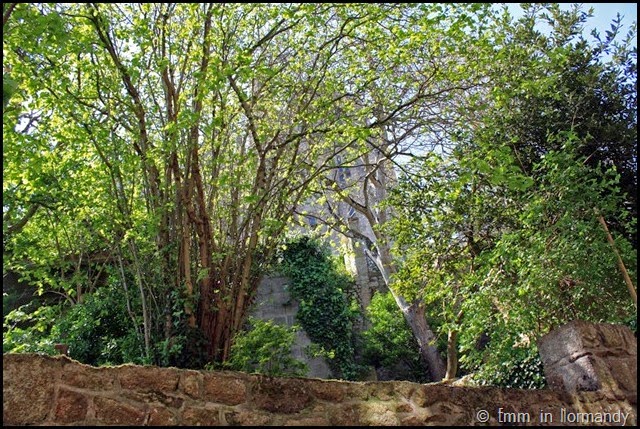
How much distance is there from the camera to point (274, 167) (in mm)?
5246

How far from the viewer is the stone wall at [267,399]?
Result: 98.6 inches

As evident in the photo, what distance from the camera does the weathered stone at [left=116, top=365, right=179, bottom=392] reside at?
Answer: 2715mm

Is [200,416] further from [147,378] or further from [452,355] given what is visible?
[452,355]

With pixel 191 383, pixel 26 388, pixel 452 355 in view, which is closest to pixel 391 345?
pixel 452 355

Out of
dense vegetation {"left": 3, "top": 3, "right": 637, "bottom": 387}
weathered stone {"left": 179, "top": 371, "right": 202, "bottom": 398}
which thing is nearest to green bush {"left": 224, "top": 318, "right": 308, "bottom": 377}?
dense vegetation {"left": 3, "top": 3, "right": 637, "bottom": 387}

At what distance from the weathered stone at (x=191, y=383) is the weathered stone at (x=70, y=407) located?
48 centimetres

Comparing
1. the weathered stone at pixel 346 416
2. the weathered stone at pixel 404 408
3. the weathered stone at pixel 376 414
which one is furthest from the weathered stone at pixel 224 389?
the weathered stone at pixel 404 408

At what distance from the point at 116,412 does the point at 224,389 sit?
57 centimetres

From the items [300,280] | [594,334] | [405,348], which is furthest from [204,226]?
[405,348]

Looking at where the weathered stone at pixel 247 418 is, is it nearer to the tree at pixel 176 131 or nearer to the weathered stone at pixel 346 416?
the weathered stone at pixel 346 416

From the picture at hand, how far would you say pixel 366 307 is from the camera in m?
10.5

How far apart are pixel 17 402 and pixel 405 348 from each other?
766cm

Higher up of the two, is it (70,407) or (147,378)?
(147,378)

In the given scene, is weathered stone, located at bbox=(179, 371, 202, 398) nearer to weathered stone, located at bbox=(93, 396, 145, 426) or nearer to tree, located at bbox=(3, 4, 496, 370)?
weathered stone, located at bbox=(93, 396, 145, 426)
